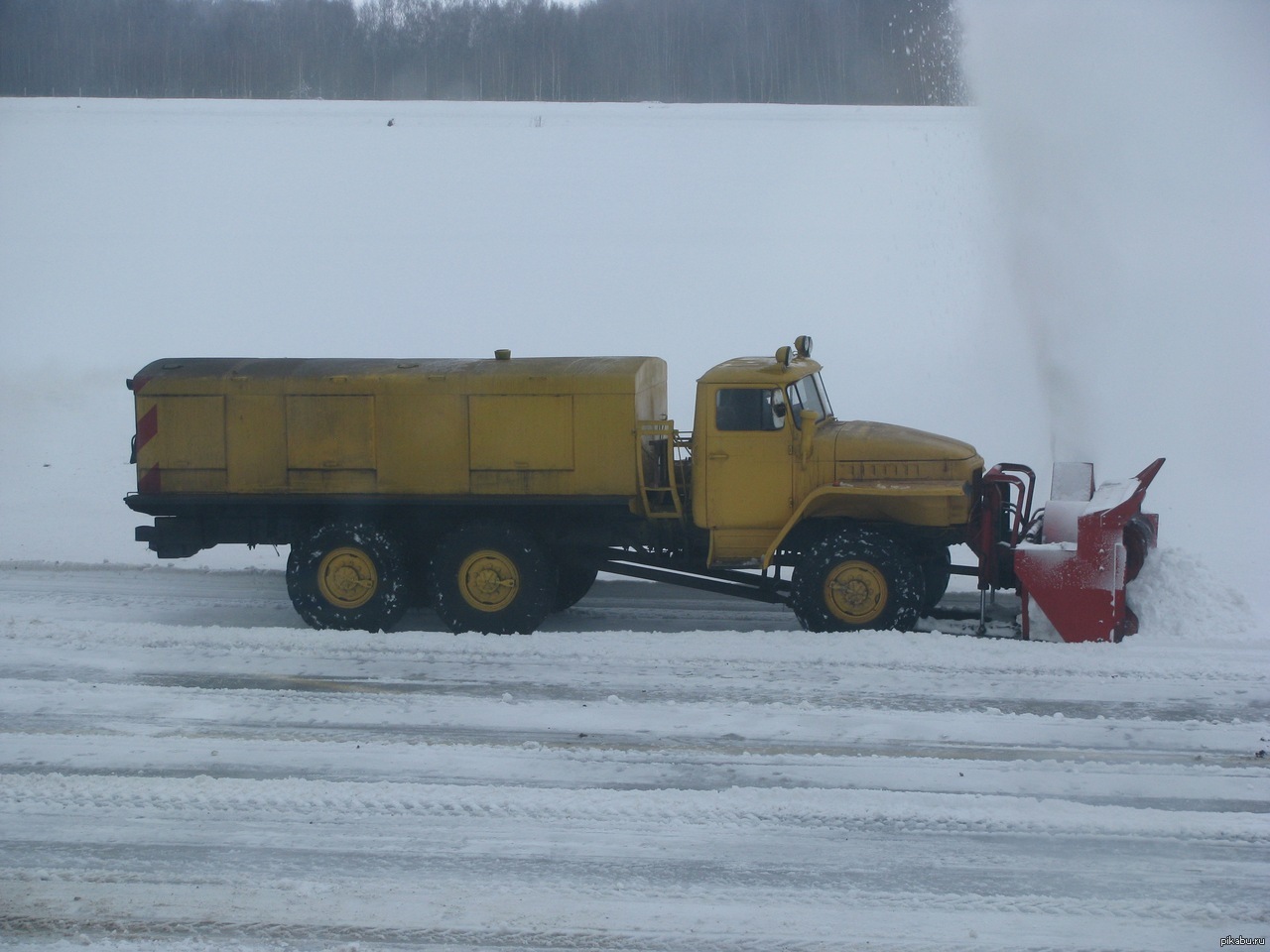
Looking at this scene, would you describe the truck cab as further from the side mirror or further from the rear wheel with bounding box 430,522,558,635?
the rear wheel with bounding box 430,522,558,635

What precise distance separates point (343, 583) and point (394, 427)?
141 centimetres

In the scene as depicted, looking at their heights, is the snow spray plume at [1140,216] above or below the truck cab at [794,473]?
above

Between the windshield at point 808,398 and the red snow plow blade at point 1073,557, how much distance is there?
5.02 feet

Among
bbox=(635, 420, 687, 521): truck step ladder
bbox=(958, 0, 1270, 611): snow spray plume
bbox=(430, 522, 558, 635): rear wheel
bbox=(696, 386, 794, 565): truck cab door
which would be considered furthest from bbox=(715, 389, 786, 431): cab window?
bbox=(958, 0, 1270, 611): snow spray plume

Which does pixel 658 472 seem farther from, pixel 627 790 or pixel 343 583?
pixel 627 790

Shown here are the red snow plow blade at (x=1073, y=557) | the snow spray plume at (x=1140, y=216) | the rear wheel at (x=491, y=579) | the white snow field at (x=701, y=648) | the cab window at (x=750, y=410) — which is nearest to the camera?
the white snow field at (x=701, y=648)

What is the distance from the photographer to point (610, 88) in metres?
52.4

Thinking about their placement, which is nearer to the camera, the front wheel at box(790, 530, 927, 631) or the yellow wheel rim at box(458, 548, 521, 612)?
the front wheel at box(790, 530, 927, 631)

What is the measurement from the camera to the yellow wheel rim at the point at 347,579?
976cm

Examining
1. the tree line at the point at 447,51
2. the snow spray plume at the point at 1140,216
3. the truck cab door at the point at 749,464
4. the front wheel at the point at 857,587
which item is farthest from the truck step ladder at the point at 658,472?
the tree line at the point at 447,51

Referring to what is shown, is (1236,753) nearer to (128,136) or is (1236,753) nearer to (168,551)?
(168,551)

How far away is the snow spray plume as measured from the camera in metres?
17.1

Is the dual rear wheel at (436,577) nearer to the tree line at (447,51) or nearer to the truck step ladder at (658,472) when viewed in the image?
the truck step ladder at (658,472)

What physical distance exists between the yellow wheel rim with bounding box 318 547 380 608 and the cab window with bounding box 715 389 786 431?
10.6 ft
